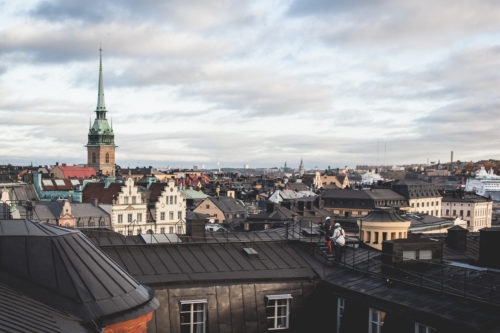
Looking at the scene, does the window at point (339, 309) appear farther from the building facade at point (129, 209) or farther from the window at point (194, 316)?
the building facade at point (129, 209)

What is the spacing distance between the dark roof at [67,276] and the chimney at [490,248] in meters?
15.4

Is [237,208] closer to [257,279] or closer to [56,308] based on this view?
[257,279]

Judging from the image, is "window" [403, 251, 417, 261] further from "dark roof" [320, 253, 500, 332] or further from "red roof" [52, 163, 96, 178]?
"red roof" [52, 163, 96, 178]

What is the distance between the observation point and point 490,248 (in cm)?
2283

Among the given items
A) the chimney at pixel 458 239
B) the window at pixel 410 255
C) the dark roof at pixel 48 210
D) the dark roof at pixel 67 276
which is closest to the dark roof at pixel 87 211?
the dark roof at pixel 48 210

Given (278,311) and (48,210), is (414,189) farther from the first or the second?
(278,311)

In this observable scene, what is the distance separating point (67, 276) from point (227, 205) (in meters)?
89.2

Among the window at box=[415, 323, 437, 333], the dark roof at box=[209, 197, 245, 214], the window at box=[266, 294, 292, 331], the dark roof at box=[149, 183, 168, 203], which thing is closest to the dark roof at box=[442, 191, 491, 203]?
the dark roof at box=[209, 197, 245, 214]

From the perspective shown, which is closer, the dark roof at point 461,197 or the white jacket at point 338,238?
the white jacket at point 338,238

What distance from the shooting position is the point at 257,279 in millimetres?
20625

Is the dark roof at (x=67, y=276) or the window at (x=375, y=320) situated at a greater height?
the dark roof at (x=67, y=276)

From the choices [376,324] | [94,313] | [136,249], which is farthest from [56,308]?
[376,324]

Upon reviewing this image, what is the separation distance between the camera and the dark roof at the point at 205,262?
20.0 meters

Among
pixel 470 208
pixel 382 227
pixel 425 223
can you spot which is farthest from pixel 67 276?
pixel 470 208
